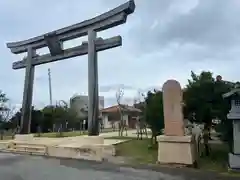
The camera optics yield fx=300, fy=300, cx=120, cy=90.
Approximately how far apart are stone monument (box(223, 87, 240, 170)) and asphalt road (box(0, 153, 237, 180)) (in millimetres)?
998

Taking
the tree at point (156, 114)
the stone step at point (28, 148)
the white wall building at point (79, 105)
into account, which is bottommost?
the stone step at point (28, 148)

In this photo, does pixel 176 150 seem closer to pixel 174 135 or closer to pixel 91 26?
pixel 174 135

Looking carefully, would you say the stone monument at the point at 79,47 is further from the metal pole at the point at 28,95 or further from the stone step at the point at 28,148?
the stone step at the point at 28,148

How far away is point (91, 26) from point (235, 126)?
7904 millimetres

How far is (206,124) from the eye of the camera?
12.3 metres

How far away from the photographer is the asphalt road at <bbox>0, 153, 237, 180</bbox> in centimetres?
796

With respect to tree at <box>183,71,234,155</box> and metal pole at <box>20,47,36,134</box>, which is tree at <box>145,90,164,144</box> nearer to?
tree at <box>183,71,234,155</box>

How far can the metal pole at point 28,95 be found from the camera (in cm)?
1639

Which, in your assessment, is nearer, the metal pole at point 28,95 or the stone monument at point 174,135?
the stone monument at point 174,135

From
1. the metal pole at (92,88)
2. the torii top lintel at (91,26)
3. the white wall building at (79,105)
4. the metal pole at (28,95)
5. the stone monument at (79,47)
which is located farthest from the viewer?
the white wall building at (79,105)

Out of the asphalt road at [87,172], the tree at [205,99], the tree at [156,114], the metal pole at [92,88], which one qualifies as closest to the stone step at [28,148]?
the metal pole at [92,88]

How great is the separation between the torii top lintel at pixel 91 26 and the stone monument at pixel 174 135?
169 inches

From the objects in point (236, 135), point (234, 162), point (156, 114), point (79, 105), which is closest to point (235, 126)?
point (236, 135)

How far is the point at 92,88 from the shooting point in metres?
13.5
